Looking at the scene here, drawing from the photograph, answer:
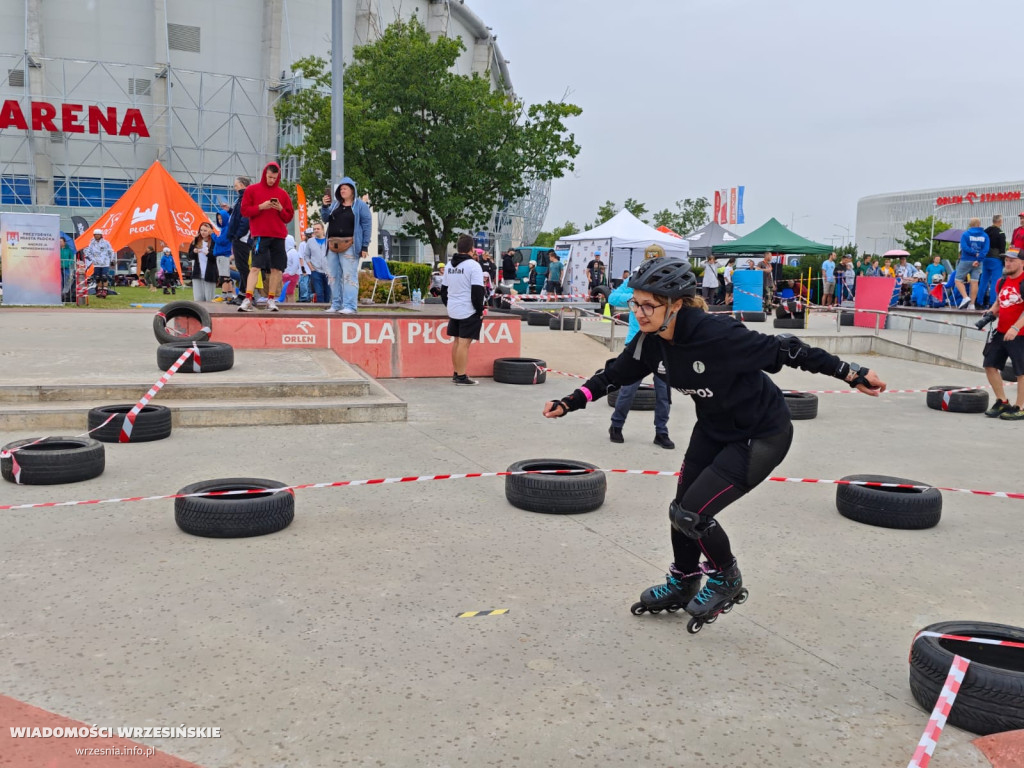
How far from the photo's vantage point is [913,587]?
15.6 ft

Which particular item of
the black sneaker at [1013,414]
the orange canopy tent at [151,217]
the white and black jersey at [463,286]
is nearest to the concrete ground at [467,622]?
the black sneaker at [1013,414]

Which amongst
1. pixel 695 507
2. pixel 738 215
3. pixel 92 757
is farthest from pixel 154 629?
pixel 738 215

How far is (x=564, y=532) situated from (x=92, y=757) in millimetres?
3300

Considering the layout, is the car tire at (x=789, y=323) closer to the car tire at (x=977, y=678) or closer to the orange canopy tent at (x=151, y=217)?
the car tire at (x=977, y=678)

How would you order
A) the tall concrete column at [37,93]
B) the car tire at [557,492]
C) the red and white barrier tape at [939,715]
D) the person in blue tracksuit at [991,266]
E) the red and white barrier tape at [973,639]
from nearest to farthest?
the red and white barrier tape at [939,715]
the red and white barrier tape at [973,639]
the car tire at [557,492]
the person in blue tracksuit at [991,266]
the tall concrete column at [37,93]

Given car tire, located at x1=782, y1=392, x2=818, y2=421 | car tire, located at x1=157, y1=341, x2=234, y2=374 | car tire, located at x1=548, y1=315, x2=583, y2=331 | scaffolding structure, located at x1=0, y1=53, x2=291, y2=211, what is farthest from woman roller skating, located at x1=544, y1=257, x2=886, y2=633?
scaffolding structure, located at x1=0, y1=53, x2=291, y2=211

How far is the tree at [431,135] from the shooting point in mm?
31031

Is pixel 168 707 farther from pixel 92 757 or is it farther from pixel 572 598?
pixel 572 598

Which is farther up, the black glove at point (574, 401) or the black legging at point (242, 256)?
the black legging at point (242, 256)

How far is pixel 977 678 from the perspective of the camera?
3.15 metres

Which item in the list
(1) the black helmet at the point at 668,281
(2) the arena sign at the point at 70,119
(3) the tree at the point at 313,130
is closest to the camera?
(1) the black helmet at the point at 668,281

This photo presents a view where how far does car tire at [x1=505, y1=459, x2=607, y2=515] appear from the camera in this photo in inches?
235

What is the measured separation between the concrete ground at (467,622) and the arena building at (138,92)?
140ft

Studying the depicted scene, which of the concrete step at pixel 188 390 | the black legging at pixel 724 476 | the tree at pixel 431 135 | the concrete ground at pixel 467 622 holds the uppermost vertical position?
the tree at pixel 431 135
